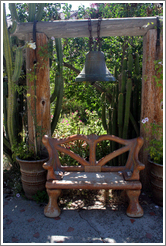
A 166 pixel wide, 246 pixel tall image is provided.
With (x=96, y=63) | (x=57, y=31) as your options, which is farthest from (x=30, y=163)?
(x=57, y=31)

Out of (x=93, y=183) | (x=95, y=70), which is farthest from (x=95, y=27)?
(x=93, y=183)

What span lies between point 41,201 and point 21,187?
511 millimetres

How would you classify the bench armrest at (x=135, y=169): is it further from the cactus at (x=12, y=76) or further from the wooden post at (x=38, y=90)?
the cactus at (x=12, y=76)

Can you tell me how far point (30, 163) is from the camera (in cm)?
323

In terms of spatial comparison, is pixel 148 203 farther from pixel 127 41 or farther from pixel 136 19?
pixel 127 41

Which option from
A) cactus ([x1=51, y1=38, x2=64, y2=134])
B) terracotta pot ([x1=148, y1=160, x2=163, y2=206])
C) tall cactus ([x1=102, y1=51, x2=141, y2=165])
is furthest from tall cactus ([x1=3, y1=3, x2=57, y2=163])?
terracotta pot ([x1=148, y1=160, x2=163, y2=206])

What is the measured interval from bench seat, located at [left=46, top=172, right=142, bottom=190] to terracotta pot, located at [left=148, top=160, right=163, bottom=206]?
42cm

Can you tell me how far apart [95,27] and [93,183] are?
7.56ft

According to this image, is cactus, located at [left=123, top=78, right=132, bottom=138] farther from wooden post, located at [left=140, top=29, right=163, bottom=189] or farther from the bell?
the bell

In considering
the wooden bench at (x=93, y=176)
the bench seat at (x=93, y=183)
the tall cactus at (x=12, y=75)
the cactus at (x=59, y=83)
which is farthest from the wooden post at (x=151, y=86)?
the tall cactus at (x=12, y=75)

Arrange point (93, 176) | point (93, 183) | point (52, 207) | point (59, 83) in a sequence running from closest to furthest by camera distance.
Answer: point (93, 183) → point (52, 207) → point (93, 176) → point (59, 83)

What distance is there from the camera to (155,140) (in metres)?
3.18

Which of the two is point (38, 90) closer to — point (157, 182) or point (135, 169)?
point (135, 169)

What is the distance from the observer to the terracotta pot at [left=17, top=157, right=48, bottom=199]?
10.7ft
